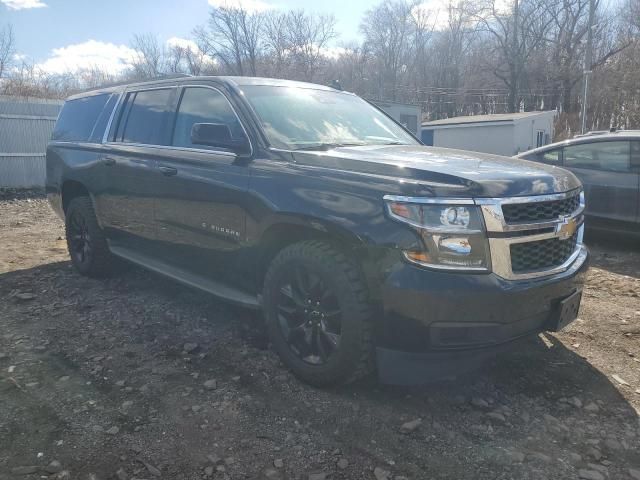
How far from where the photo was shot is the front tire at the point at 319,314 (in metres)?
2.84

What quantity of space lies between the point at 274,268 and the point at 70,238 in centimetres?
352

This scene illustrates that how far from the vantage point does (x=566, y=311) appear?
296cm

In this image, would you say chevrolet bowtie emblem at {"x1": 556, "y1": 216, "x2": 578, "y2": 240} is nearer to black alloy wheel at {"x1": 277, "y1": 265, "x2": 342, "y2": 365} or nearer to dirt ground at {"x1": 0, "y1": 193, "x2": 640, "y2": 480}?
dirt ground at {"x1": 0, "y1": 193, "x2": 640, "y2": 480}

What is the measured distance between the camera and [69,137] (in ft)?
18.6

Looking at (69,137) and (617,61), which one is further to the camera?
(617,61)

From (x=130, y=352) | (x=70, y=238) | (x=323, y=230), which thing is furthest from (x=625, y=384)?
(x=70, y=238)

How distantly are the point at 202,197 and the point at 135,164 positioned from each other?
1.06 metres

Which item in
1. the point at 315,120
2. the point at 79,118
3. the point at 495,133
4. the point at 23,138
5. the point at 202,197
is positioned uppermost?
the point at 495,133

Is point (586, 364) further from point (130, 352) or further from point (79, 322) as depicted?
point (79, 322)

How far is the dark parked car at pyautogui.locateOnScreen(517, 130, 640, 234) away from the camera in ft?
21.0

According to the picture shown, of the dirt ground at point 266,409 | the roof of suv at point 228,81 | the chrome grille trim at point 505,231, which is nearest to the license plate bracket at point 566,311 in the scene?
the chrome grille trim at point 505,231

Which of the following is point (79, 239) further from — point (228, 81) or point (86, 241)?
point (228, 81)

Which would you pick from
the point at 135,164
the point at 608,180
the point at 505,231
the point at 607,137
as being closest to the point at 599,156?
the point at 607,137

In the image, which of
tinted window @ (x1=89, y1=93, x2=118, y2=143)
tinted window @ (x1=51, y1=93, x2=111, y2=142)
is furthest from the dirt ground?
tinted window @ (x1=51, y1=93, x2=111, y2=142)
